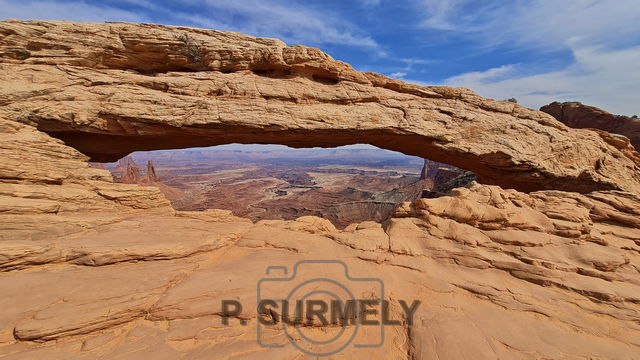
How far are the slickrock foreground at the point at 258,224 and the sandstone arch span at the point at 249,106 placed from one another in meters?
0.07

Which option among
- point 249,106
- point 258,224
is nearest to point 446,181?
point 249,106

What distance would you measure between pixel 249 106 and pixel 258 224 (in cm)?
531

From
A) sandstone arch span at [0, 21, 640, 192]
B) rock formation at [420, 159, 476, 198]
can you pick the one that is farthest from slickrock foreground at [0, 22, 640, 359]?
rock formation at [420, 159, 476, 198]

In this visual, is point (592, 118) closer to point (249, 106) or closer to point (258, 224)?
point (249, 106)

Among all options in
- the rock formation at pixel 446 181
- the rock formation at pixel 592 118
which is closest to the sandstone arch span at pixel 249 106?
the rock formation at pixel 446 181

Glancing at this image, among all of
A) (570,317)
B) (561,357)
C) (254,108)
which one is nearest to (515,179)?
(570,317)

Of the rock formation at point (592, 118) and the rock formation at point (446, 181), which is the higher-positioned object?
the rock formation at point (592, 118)

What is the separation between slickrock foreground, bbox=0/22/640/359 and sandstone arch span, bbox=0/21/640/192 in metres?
0.07

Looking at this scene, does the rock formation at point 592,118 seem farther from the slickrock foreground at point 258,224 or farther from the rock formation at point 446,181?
the slickrock foreground at point 258,224

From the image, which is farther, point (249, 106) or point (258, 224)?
point (249, 106)

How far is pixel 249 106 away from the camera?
11.3 m

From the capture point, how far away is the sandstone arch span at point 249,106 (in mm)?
10031

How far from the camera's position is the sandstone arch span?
395 inches

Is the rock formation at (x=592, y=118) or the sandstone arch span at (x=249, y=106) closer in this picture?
the sandstone arch span at (x=249, y=106)
